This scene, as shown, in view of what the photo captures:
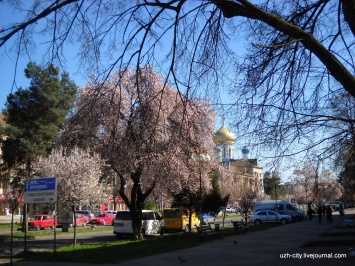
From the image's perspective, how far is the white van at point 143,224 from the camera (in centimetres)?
3025

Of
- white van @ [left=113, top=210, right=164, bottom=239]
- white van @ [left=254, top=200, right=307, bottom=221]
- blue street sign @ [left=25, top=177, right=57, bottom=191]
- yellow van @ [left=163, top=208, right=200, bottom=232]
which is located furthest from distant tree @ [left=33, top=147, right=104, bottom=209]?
white van @ [left=254, top=200, right=307, bottom=221]

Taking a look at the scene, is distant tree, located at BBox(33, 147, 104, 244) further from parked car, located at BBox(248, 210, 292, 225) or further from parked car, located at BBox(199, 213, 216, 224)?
parked car, located at BBox(248, 210, 292, 225)

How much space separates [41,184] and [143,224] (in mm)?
15425

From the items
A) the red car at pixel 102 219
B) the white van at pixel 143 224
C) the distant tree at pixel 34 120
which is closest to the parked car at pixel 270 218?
the white van at pixel 143 224

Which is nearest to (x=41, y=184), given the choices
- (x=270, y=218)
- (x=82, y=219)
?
(x=82, y=219)

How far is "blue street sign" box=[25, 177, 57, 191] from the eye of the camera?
16.3m

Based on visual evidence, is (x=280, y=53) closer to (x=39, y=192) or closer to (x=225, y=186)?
(x=39, y=192)

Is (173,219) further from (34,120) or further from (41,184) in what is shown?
(41,184)

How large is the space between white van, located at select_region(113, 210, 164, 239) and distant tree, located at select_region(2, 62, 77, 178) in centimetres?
1689

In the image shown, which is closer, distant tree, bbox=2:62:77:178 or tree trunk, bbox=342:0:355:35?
tree trunk, bbox=342:0:355:35

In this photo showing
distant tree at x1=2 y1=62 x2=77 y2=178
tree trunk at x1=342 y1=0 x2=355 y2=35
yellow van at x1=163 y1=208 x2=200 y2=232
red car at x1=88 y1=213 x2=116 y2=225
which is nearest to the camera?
tree trunk at x1=342 y1=0 x2=355 y2=35

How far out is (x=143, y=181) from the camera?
28188mm

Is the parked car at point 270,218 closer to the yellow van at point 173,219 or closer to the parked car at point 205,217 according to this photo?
the parked car at point 205,217

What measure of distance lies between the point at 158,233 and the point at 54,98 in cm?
1832
